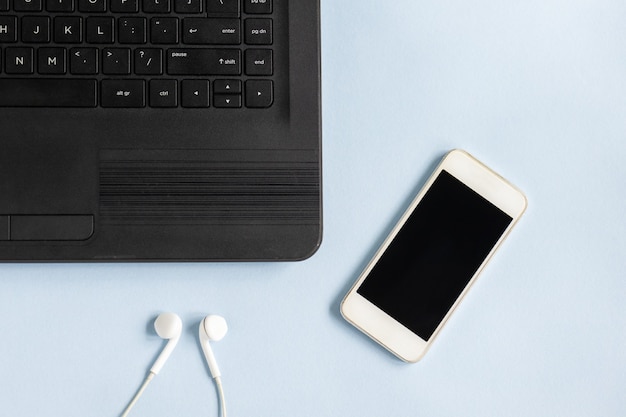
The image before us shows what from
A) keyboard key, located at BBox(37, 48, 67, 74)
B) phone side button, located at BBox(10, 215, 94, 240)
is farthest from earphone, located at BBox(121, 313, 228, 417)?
keyboard key, located at BBox(37, 48, 67, 74)

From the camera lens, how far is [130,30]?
0.49 meters

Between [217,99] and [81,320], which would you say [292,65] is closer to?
[217,99]

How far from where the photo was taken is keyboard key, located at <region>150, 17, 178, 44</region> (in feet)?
1.60

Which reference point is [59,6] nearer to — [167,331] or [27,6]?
[27,6]

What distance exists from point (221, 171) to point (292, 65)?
0.32 feet

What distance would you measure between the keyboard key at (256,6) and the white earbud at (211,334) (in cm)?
24

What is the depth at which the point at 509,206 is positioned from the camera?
533 millimetres

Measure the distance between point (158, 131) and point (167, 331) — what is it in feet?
0.51

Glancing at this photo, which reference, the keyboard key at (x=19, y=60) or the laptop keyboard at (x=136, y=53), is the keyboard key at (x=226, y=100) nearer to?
the laptop keyboard at (x=136, y=53)

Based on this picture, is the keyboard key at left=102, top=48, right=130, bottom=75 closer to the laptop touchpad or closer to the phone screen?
the laptop touchpad

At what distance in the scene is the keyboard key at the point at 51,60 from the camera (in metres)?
0.48

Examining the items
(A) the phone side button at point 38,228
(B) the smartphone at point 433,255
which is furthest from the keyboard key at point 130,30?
(B) the smartphone at point 433,255

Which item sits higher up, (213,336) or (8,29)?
(8,29)

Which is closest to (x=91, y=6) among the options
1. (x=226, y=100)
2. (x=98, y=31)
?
(x=98, y=31)
